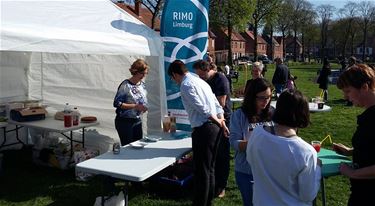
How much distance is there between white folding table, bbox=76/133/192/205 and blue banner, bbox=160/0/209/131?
1.43 m

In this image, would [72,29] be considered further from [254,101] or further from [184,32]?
[254,101]

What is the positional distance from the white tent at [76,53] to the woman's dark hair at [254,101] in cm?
223

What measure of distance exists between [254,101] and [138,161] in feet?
3.92

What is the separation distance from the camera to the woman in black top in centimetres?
202

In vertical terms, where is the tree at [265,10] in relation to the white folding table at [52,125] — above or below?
above

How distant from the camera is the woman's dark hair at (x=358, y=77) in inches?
80.7

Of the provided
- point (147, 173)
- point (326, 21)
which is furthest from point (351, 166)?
point (326, 21)

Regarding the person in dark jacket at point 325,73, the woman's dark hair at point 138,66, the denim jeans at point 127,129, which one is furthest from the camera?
the person in dark jacket at point 325,73

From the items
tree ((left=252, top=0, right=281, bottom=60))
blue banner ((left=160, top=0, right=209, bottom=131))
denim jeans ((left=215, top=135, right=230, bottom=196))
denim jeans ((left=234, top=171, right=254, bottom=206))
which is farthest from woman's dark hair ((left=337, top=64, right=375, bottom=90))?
tree ((left=252, top=0, right=281, bottom=60))

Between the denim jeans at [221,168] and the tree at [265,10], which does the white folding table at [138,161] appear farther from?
the tree at [265,10]

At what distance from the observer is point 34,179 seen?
5.17 metres

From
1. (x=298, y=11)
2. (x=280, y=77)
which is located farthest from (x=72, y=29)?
(x=298, y=11)

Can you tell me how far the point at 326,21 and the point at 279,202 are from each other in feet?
217

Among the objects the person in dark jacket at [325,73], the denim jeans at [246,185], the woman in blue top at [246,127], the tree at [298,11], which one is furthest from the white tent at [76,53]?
the tree at [298,11]
